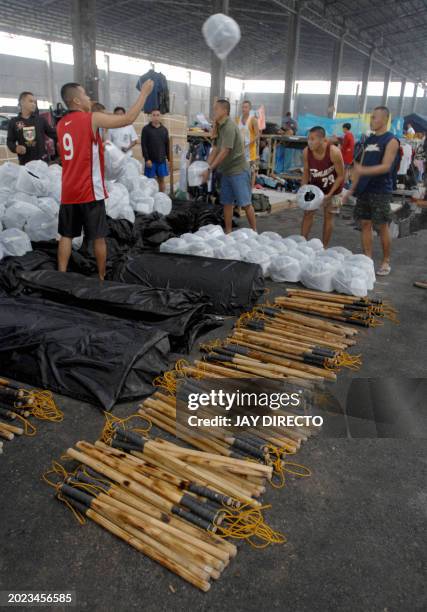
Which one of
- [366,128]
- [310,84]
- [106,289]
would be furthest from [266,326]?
[310,84]

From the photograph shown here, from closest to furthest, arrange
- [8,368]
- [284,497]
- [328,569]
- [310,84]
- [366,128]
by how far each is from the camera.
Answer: [328,569] < [284,497] < [8,368] < [366,128] < [310,84]

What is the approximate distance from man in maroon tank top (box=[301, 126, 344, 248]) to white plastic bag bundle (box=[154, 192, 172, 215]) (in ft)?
7.48

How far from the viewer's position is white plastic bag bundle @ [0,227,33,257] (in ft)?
17.0

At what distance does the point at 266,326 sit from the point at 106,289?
1.55 meters

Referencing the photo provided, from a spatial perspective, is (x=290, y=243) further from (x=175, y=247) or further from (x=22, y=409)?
(x=22, y=409)

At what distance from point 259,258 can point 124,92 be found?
3574 cm

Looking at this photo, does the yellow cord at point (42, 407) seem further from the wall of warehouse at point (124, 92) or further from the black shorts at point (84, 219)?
the wall of warehouse at point (124, 92)

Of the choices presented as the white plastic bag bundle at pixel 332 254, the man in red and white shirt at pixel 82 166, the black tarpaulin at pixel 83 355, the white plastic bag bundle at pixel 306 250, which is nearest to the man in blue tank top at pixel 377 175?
the white plastic bag bundle at pixel 332 254

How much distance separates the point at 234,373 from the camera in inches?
137

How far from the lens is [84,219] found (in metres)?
4.91

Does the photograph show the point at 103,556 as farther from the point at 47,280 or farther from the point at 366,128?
the point at 366,128

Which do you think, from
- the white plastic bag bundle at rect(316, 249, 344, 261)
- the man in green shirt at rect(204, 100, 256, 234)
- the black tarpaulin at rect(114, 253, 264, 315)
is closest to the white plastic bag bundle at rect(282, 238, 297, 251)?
the white plastic bag bundle at rect(316, 249, 344, 261)

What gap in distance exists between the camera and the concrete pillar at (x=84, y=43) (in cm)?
A: 1334

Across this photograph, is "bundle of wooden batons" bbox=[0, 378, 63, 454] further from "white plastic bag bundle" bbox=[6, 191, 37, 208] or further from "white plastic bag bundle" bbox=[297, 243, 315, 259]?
"white plastic bag bundle" bbox=[297, 243, 315, 259]
